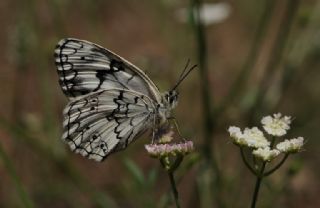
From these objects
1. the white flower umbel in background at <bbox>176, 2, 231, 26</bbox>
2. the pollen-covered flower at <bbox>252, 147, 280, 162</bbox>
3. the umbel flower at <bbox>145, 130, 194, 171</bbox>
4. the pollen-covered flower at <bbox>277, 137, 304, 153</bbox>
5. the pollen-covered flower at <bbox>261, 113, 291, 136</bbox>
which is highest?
the white flower umbel in background at <bbox>176, 2, 231, 26</bbox>

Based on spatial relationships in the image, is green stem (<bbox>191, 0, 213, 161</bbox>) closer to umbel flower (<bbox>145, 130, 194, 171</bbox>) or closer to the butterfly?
the butterfly

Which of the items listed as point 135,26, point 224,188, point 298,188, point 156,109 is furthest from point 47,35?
point 156,109

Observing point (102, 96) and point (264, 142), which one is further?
point (102, 96)

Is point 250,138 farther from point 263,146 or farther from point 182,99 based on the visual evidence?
point 182,99

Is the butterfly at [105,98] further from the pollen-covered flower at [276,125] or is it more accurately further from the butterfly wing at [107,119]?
the pollen-covered flower at [276,125]

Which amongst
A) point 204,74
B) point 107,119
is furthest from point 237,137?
point 204,74

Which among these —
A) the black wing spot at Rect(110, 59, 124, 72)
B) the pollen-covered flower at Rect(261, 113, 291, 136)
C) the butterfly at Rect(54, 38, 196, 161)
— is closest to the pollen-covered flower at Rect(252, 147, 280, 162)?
the pollen-covered flower at Rect(261, 113, 291, 136)
